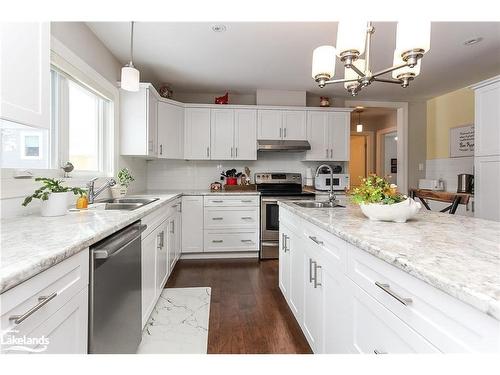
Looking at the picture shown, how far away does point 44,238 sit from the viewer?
104 centimetres

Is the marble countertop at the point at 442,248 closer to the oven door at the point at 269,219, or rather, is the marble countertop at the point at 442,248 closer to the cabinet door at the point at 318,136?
the oven door at the point at 269,219

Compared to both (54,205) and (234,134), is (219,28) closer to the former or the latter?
(234,134)

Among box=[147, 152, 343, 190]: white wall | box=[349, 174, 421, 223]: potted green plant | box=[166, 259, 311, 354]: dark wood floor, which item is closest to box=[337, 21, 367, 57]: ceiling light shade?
box=[349, 174, 421, 223]: potted green plant

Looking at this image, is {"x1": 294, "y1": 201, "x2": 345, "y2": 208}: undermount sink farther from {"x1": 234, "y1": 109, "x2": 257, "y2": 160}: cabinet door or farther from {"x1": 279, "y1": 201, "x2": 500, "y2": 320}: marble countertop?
{"x1": 234, "y1": 109, "x2": 257, "y2": 160}: cabinet door

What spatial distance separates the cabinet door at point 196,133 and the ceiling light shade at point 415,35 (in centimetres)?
293

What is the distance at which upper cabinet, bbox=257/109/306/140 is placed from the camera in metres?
4.09

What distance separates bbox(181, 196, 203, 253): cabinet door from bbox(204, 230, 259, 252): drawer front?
0.11 meters

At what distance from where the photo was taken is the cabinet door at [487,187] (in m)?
2.82

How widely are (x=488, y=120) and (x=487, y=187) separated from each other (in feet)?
2.33

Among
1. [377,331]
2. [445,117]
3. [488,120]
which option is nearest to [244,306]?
[377,331]

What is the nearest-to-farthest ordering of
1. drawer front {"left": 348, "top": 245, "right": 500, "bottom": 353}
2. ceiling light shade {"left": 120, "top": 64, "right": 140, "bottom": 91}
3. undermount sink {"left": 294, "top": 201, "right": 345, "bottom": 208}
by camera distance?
drawer front {"left": 348, "top": 245, "right": 500, "bottom": 353} < ceiling light shade {"left": 120, "top": 64, "right": 140, "bottom": 91} < undermount sink {"left": 294, "top": 201, "right": 345, "bottom": 208}
